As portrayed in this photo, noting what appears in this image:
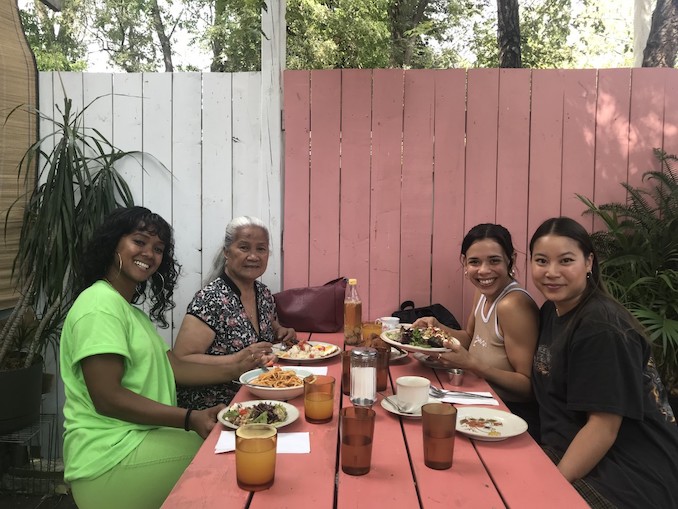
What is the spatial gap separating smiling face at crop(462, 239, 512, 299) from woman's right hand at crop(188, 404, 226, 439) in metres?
1.27

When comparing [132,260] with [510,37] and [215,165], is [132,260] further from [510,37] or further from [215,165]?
[510,37]

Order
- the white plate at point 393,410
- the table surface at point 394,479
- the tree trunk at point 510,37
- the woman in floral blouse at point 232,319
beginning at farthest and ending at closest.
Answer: the tree trunk at point 510,37 < the woman in floral blouse at point 232,319 < the white plate at point 393,410 < the table surface at point 394,479

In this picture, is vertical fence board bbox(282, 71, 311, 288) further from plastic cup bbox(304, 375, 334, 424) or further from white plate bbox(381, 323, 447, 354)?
plastic cup bbox(304, 375, 334, 424)

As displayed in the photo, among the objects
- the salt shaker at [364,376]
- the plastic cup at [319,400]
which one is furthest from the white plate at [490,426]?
the plastic cup at [319,400]

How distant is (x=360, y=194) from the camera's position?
127 inches

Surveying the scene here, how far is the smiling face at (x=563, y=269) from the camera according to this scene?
1.86 metres

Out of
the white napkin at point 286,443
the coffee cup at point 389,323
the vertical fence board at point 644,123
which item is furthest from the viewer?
the vertical fence board at point 644,123

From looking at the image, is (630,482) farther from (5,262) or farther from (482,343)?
(5,262)

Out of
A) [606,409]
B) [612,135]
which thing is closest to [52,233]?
[606,409]

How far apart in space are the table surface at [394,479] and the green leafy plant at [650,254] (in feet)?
5.24

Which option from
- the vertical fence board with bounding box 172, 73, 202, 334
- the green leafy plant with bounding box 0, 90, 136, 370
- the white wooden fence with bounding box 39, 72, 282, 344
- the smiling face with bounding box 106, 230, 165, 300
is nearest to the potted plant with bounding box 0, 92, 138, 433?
the green leafy plant with bounding box 0, 90, 136, 370

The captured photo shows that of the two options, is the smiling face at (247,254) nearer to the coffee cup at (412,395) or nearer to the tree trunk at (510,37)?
the coffee cup at (412,395)

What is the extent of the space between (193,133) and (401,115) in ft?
4.19

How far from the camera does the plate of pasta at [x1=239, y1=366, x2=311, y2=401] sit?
182cm
